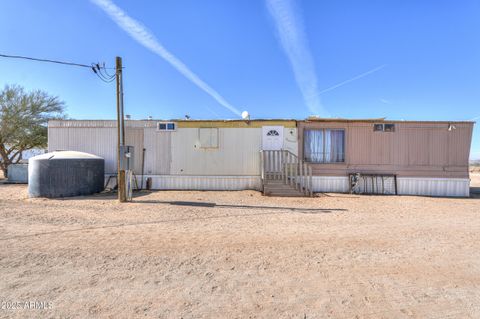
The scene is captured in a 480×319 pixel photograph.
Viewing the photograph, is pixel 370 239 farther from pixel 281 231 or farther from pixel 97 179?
pixel 97 179

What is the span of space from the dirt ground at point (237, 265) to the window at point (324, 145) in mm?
4459

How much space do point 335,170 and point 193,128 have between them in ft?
21.8

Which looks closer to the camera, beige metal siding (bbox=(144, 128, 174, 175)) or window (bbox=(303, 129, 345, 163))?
window (bbox=(303, 129, 345, 163))

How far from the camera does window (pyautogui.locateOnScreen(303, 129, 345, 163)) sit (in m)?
10.4

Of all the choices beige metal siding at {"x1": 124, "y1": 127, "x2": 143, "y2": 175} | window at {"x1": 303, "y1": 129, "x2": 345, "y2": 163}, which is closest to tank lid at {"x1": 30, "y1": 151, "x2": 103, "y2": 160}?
beige metal siding at {"x1": 124, "y1": 127, "x2": 143, "y2": 175}

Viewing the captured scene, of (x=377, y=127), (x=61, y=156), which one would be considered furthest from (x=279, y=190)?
(x=61, y=156)

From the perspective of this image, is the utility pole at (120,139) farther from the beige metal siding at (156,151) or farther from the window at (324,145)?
the window at (324,145)

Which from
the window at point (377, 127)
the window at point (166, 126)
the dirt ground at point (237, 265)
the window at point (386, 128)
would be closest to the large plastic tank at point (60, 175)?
the dirt ground at point (237, 265)

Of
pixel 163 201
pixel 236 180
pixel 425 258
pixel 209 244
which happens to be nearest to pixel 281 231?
pixel 209 244

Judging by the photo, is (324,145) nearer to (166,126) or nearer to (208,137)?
(208,137)

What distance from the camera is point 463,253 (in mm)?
3814

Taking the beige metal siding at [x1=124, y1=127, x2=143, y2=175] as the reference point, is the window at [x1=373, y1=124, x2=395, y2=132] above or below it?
above

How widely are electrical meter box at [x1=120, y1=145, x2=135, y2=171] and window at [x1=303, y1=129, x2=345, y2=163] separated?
713cm

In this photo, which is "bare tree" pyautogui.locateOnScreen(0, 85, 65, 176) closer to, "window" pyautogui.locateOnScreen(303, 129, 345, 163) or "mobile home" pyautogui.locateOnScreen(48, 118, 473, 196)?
"mobile home" pyautogui.locateOnScreen(48, 118, 473, 196)
